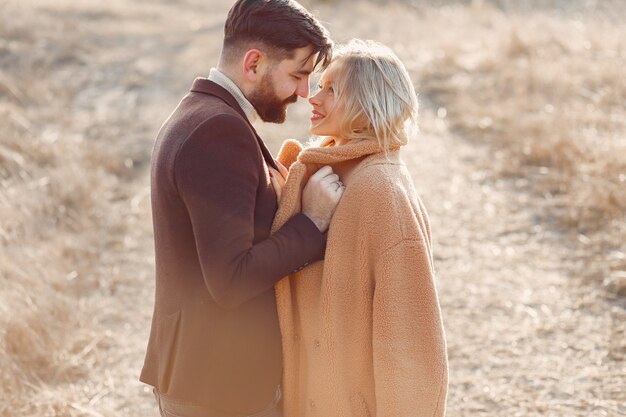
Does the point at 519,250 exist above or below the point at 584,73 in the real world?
below

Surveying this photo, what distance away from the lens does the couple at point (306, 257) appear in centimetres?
204

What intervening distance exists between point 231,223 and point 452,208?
14.8 ft

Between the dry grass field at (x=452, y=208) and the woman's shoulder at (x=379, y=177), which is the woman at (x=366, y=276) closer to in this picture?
the woman's shoulder at (x=379, y=177)

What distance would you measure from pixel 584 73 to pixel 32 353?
6.62 meters

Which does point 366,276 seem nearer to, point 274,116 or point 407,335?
point 407,335

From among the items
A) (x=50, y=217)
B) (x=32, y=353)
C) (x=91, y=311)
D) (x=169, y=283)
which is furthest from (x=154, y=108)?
(x=169, y=283)

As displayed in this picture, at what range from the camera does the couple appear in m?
2.04

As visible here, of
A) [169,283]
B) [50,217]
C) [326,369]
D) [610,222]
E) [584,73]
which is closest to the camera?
[169,283]

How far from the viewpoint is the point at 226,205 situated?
1.86 metres

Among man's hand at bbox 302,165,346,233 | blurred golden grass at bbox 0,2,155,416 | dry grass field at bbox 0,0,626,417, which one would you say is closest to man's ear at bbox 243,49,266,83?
man's hand at bbox 302,165,346,233

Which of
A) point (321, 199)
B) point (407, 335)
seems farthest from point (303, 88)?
point (407, 335)

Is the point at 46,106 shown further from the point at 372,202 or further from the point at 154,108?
the point at 372,202

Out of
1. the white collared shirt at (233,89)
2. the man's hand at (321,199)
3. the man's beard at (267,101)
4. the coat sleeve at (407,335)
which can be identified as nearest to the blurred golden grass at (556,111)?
the coat sleeve at (407,335)

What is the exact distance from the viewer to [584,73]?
8344 mm
